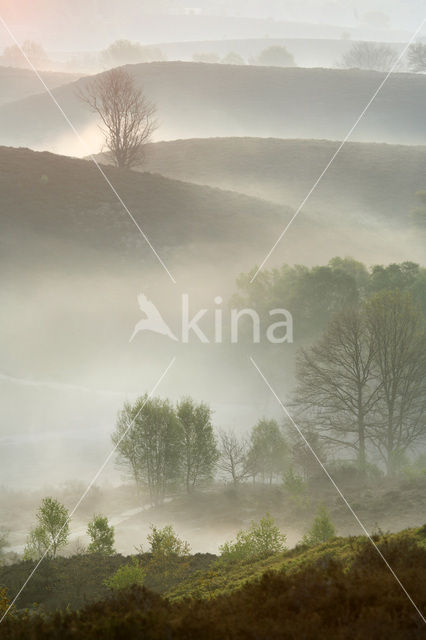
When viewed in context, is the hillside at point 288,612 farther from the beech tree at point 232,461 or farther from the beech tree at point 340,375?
the beech tree at point 232,461

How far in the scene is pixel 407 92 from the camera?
17438 centimetres

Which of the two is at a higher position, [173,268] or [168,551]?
[173,268]

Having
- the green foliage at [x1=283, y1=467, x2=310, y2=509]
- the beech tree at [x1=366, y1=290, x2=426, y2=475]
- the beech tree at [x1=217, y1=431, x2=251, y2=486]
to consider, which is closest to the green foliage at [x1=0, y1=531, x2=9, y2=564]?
the beech tree at [x1=217, y1=431, x2=251, y2=486]

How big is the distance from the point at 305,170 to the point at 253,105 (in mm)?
61938

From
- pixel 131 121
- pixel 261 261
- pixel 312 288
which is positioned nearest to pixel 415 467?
Answer: pixel 312 288

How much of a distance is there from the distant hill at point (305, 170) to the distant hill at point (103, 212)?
16313 millimetres

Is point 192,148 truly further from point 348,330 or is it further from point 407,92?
point 348,330

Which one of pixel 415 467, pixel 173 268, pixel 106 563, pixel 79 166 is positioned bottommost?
pixel 106 563

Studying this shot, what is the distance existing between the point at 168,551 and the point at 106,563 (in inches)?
101

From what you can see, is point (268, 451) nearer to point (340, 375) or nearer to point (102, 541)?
point (340, 375)

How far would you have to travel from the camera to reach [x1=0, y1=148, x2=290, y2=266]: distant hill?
82.3m

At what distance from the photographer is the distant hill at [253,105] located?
168875 mm

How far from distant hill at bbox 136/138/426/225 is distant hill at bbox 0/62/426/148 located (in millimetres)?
30140

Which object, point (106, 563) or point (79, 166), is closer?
point (106, 563)
